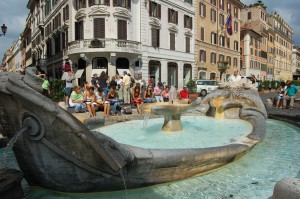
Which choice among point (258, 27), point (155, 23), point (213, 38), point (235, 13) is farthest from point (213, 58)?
point (258, 27)

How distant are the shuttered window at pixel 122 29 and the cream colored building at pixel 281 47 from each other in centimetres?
5058

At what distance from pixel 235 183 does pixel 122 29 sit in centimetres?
2378

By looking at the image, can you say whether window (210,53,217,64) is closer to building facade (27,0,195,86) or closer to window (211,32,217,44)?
window (211,32,217,44)

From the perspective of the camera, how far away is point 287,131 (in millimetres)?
7965

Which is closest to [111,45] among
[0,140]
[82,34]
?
[82,34]

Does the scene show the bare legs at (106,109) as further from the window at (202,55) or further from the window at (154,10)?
the window at (202,55)

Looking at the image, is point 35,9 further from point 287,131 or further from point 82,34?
point 287,131

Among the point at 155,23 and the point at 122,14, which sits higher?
the point at 122,14

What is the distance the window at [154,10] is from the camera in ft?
94.4

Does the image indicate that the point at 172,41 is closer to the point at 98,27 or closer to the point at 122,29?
the point at 122,29

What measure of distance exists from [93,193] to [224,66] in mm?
38353

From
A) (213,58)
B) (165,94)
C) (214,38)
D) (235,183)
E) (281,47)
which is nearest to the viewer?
(235,183)

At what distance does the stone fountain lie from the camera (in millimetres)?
3088

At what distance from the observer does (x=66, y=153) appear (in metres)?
3.23
